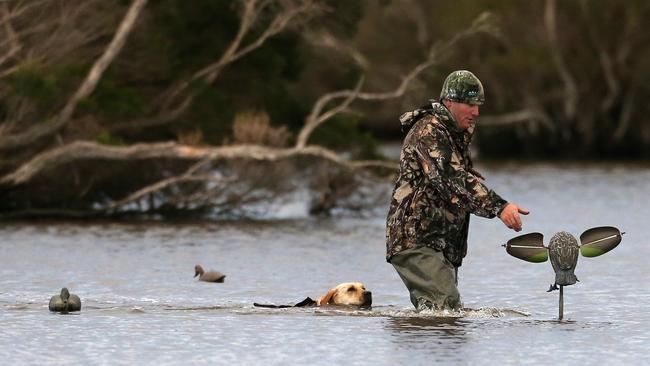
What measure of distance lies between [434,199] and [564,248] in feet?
3.49

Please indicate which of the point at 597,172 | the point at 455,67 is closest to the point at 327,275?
the point at 597,172

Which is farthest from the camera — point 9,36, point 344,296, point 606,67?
point 606,67

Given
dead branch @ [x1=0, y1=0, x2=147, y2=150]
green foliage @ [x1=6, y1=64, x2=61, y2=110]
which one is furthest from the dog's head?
dead branch @ [x1=0, y1=0, x2=147, y2=150]

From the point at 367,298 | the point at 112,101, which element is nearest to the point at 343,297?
the point at 367,298

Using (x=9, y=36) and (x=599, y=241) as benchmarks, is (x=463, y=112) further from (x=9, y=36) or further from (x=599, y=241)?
(x=9, y=36)

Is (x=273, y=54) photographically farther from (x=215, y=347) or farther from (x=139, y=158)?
(x=215, y=347)

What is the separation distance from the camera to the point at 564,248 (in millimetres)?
12625

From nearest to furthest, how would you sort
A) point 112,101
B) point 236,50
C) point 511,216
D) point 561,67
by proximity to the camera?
point 511,216 → point 112,101 → point 236,50 → point 561,67

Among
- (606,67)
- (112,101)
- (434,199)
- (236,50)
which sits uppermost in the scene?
(606,67)

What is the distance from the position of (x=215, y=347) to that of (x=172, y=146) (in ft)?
46.3

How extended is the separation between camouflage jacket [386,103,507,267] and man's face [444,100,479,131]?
0.05 m

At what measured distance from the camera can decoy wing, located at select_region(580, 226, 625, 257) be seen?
41.3 ft

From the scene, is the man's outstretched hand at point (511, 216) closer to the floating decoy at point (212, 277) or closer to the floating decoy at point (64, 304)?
the floating decoy at point (64, 304)

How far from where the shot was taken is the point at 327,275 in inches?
728
